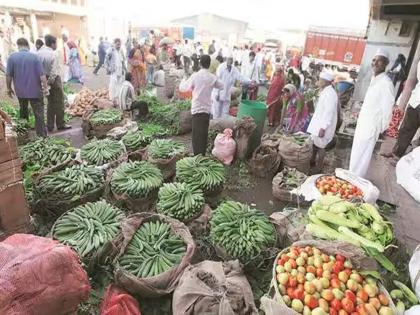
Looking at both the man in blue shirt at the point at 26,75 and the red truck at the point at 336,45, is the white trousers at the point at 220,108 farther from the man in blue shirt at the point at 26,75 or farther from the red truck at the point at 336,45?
the red truck at the point at 336,45

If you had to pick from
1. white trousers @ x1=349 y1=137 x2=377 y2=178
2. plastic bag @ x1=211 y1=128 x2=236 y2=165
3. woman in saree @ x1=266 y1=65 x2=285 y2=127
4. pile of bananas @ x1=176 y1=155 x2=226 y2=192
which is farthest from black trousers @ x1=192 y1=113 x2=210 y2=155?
woman in saree @ x1=266 y1=65 x2=285 y2=127

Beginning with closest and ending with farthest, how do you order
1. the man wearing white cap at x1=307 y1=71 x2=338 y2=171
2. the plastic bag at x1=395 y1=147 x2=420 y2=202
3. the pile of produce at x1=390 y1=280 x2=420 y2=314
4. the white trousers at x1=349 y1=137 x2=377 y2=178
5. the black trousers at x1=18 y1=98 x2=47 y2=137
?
1. the pile of produce at x1=390 y1=280 x2=420 y2=314
2. the plastic bag at x1=395 y1=147 x2=420 y2=202
3. the white trousers at x1=349 y1=137 x2=377 y2=178
4. the man wearing white cap at x1=307 y1=71 x2=338 y2=171
5. the black trousers at x1=18 y1=98 x2=47 y2=137

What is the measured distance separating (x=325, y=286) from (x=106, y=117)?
573cm

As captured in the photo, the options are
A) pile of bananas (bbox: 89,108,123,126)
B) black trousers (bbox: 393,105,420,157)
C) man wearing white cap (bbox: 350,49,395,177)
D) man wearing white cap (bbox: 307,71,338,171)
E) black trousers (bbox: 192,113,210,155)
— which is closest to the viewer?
man wearing white cap (bbox: 350,49,395,177)

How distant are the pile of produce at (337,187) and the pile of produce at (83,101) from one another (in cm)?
672

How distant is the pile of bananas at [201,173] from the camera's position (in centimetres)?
445

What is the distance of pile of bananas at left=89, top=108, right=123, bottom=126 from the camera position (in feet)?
22.0

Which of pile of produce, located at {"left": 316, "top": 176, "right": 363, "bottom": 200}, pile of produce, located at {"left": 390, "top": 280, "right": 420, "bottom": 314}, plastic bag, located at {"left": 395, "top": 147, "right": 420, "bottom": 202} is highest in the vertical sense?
plastic bag, located at {"left": 395, "top": 147, "right": 420, "bottom": 202}

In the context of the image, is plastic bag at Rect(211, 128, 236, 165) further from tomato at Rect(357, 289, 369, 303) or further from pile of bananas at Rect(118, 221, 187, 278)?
tomato at Rect(357, 289, 369, 303)

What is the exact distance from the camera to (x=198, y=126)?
5.98 meters

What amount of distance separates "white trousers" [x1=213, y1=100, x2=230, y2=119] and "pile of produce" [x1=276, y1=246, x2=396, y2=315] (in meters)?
6.39

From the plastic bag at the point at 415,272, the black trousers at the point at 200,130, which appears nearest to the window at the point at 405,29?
the black trousers at the point at 200,130

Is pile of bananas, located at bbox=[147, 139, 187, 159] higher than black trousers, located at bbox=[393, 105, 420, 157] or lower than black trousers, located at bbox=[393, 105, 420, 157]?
lower

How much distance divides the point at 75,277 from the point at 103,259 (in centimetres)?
100
